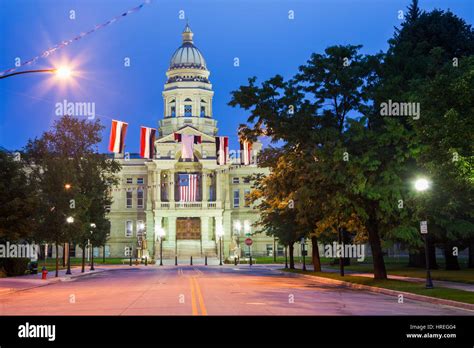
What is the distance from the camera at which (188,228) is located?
105m

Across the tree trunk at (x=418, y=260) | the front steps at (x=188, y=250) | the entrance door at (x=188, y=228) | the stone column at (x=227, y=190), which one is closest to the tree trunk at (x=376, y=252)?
the tree trunk at (x=418, y=260)

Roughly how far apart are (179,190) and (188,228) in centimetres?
676

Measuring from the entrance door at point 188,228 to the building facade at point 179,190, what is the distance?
158 millimetres

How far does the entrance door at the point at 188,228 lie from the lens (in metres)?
104

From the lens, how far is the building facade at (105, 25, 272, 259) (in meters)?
102

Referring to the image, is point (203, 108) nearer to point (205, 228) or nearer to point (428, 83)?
point (205, 228)

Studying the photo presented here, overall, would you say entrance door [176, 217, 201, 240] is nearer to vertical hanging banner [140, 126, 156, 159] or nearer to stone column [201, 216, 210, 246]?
stone column [201, 216, 210, 246]

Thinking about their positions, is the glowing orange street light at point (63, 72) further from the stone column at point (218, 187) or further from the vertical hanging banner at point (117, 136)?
the stone column at point (218, 187)

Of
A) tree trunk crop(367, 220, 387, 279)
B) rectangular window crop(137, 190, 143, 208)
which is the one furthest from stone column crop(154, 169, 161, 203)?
tree trunk crop(367, 220, 387, 279)

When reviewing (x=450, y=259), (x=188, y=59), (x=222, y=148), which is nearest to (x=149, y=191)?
(x=188, y=59)

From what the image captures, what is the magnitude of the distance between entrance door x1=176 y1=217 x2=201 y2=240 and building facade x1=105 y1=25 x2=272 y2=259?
0.16 m

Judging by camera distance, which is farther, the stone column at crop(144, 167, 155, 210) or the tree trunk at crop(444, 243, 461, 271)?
the stone column at crop(144, 167, 155, 210)
